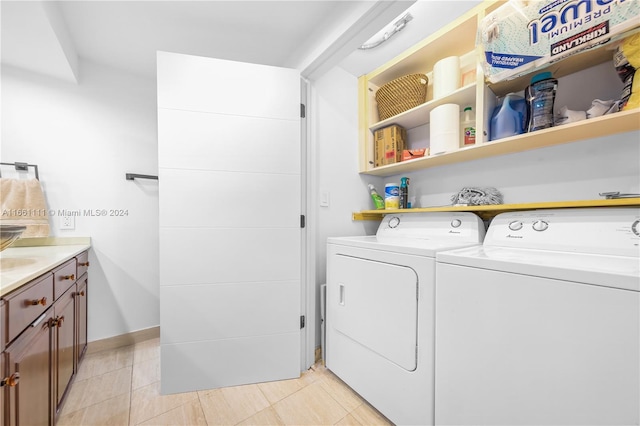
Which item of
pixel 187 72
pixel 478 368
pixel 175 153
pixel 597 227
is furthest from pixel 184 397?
pixel 597 227

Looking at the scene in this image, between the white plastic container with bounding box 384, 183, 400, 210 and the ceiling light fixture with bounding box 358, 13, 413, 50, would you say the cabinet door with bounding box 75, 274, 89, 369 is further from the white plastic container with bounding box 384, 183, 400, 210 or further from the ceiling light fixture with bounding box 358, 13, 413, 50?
the ceiling light fixture with bounding box 358, 13, 413, 50

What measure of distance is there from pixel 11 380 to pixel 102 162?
5.52 feet

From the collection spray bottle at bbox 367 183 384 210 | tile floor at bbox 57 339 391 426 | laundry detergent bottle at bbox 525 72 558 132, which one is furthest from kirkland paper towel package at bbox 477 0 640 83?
tile floor at bbox 57 339 391 426

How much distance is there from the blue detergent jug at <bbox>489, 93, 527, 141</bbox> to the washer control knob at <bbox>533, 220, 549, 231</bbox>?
18.6 inches

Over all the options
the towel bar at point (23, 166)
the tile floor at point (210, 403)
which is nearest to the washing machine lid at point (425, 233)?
the tile floor at point (210, 403)

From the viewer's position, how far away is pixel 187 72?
1537 mm

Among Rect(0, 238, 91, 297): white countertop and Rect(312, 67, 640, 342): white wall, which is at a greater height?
Rect(312, 67, 640, 342): white wall

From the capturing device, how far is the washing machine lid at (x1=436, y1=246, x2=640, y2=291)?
71cm

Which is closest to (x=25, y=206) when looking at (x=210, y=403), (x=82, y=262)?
(x=82, y=262)

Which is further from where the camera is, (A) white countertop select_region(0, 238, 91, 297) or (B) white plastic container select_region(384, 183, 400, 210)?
(B) white plastic container select_region(384, 183, 400, 210)

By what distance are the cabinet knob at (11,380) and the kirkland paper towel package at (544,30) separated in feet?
7.52

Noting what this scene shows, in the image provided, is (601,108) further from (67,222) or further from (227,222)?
(67,222)

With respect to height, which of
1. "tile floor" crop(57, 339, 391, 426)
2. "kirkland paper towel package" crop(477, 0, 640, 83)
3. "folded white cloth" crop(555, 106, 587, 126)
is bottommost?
"tile floor" crop(57, 339, 391, 426)

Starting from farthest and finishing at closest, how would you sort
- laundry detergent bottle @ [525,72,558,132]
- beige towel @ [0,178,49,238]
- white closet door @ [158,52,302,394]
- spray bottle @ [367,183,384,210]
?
spray bottle @ [367,183,384,210] < beige towel @ [0,178,49,238] < white closet door @ [158,52,302,394] < laundry detergent bottle @ [525,72,558,132]
